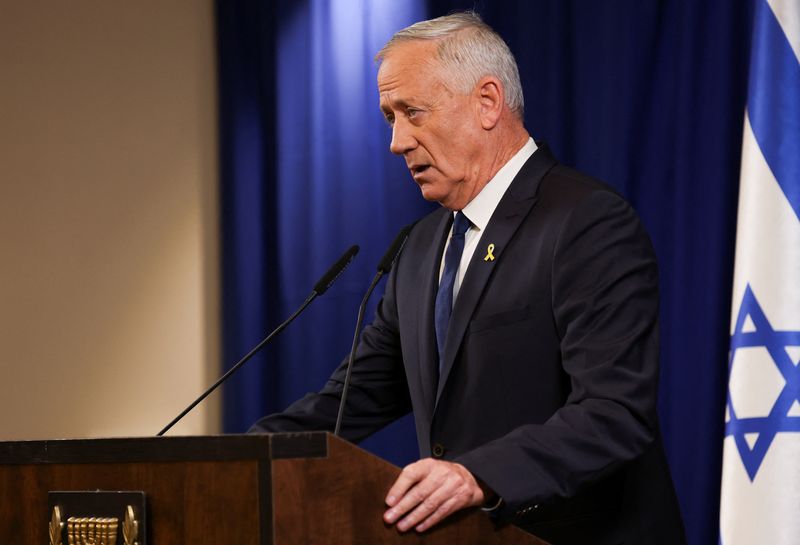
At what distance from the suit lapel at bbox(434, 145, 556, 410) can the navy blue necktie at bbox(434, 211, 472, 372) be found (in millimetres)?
45

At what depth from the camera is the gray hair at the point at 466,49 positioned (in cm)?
226

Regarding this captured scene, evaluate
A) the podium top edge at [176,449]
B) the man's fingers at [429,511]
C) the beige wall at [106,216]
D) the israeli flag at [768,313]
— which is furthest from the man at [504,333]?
the beige wall at [106,216]

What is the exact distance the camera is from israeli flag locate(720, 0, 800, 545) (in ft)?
8.58

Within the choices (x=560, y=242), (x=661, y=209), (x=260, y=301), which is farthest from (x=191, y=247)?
(x=560, y=242)

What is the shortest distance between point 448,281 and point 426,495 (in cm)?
75

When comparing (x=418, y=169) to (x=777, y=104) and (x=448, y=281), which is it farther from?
(x=777, y=104)

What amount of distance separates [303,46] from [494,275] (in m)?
2.18

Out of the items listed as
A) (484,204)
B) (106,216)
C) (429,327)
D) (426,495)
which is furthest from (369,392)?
(106,216)

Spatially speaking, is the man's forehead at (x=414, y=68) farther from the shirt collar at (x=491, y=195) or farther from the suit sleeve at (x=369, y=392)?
the suit sleeve at (x=369, y=392)

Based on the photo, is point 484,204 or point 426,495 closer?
point 426,495

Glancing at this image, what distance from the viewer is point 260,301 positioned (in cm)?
407

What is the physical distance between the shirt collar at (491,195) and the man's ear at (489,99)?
91 millimetres

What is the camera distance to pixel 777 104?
8.80ft

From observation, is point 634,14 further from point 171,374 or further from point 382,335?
point 171,374
